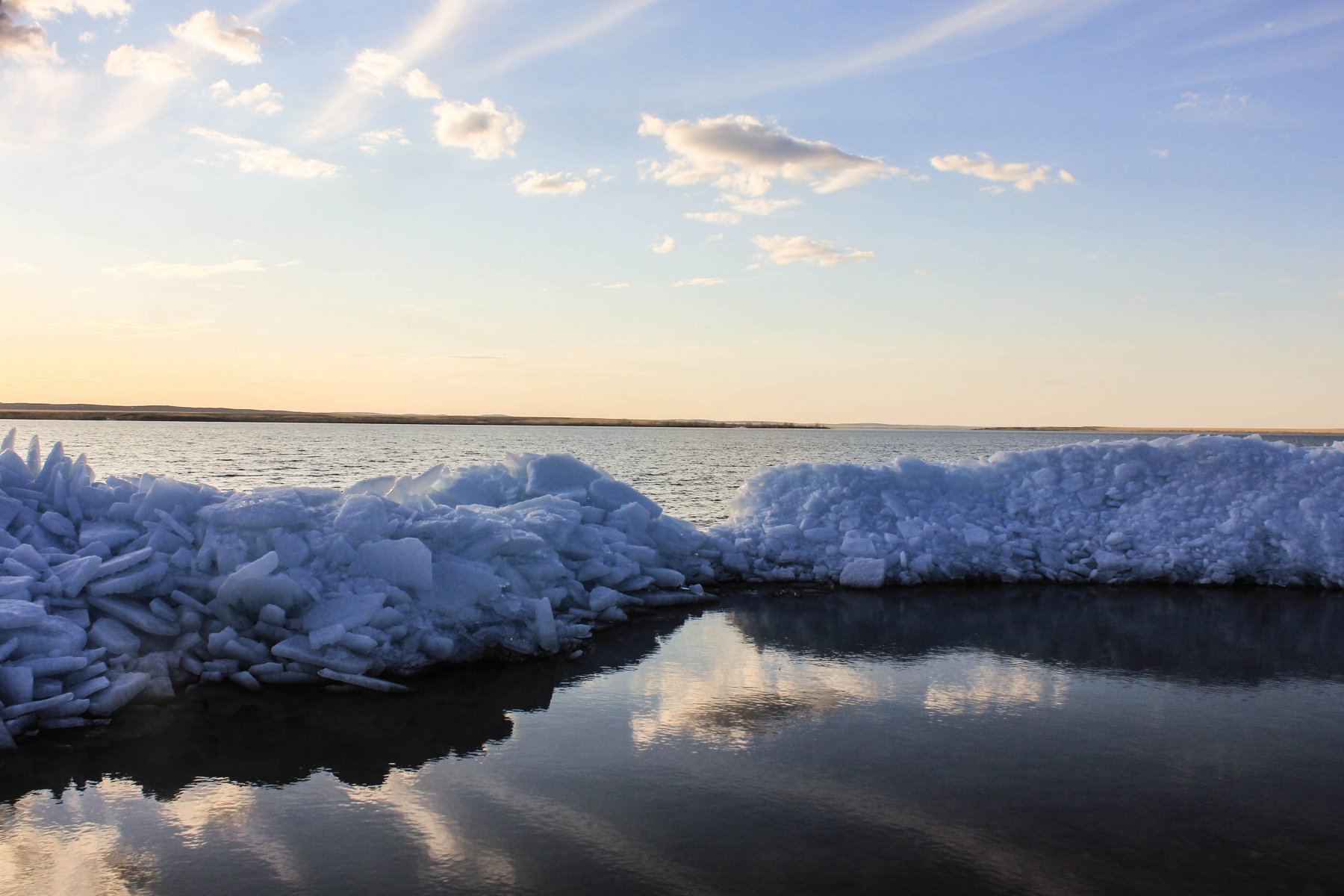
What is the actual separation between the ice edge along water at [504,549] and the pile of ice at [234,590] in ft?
0.07

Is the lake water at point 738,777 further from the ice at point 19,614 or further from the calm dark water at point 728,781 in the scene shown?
the ice at point 19,614

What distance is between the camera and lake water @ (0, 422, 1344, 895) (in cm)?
522

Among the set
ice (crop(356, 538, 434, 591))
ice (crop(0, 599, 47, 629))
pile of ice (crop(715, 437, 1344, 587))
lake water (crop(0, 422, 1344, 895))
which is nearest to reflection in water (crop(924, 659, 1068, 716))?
lake water (crop(0, 422, 1344, 895))

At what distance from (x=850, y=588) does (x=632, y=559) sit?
365cm

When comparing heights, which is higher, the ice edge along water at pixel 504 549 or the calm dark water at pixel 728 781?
the ice edge along water at pixel 504 549

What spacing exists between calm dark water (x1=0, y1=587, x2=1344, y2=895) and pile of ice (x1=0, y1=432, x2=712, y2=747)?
41 centimetres

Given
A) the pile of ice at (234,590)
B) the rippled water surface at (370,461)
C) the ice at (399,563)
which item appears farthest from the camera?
the rippled water surface at (370,461)

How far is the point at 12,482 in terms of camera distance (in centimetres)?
966

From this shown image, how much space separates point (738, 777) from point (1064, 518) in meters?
11.5

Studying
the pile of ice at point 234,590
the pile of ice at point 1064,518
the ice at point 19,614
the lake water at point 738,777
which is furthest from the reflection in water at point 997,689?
the ice at point 19,614

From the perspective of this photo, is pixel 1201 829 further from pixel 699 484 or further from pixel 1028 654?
pixel 699 484

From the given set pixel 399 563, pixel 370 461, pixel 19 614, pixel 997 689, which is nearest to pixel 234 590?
pixel 399 563

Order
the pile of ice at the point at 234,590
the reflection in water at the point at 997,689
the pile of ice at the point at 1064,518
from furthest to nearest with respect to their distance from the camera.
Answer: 1. the pile of ice at the point at 1064,518
2. the reflection in water at the point at 997,689
3. the pile of ice at the point at 234,590

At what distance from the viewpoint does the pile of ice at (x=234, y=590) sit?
7836 millimetres
